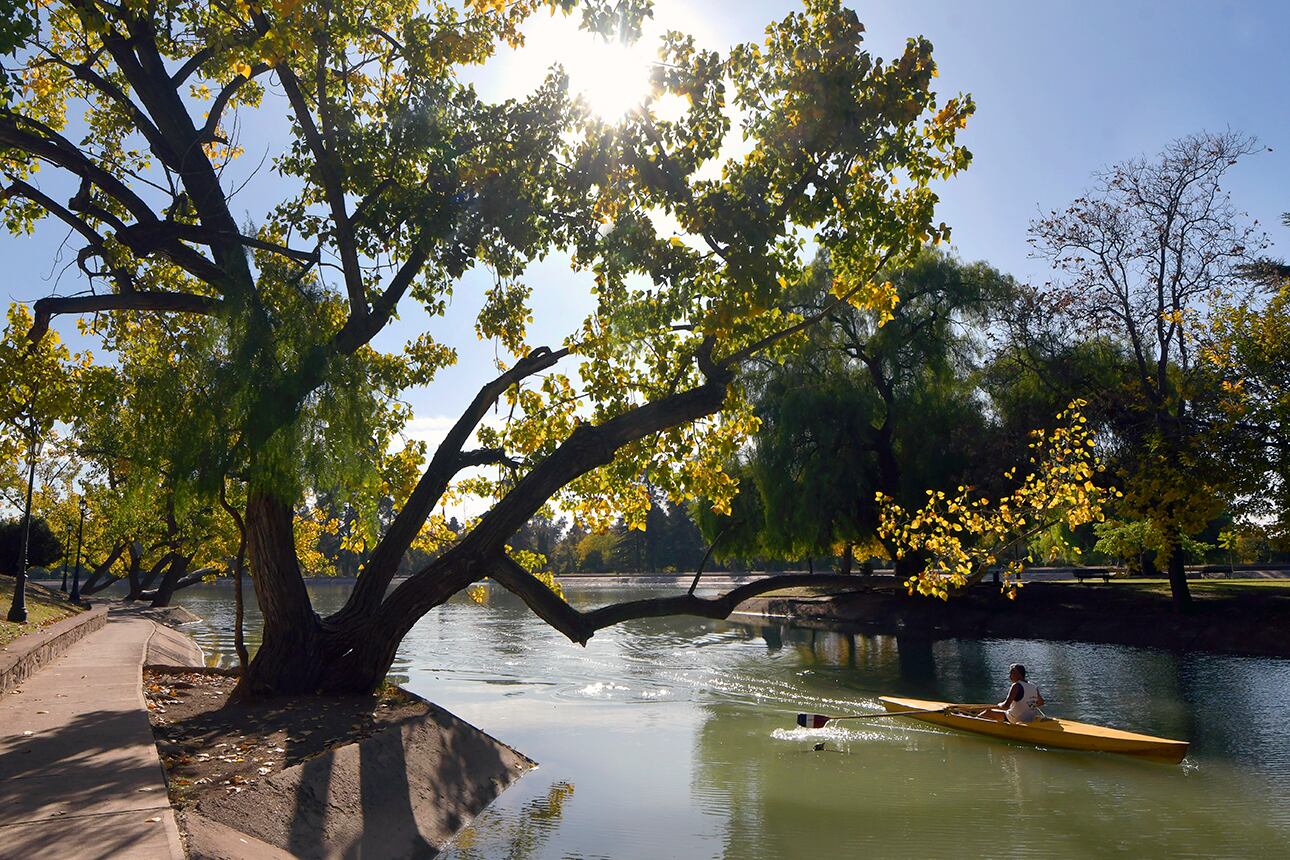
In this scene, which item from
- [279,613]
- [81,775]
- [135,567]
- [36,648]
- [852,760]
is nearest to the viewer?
[81,775]

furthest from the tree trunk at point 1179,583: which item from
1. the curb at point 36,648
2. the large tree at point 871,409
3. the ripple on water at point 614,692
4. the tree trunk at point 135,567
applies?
the tree trunk at point 135,567

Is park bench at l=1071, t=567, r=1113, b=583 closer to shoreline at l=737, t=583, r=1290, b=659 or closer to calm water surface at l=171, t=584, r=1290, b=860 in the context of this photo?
shoreline at l=737, t=583, r=1290, b=659

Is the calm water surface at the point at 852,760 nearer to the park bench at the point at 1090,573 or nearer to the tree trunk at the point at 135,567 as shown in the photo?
the tree trunk at the point at 135,567

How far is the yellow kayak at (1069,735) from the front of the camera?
13320 mm

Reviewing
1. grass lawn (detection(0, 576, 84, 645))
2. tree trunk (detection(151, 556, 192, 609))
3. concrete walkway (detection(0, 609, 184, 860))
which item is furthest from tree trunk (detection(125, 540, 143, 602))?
concrete walkway (detection(0, 609, 184, 860))

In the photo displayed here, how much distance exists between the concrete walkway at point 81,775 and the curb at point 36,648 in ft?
0.69

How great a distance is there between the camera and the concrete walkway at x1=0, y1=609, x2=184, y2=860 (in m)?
5.92

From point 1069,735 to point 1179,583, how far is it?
56.2ft

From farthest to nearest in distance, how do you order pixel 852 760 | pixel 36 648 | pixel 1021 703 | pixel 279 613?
pixel 1021 703, pixel 36 648, pixel 852 760, pixel 279 613

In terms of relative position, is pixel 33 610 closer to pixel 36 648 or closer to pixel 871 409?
pixel 36 648

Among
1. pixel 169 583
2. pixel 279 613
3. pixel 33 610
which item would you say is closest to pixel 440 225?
pixel 279 613

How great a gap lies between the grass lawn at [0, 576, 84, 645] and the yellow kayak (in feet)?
51.5

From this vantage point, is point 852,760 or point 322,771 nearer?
point 322,771

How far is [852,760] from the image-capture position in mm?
14148
